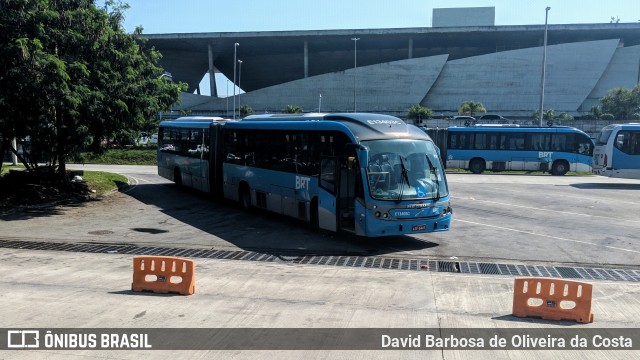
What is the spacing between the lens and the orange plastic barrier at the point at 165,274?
857 centimetres

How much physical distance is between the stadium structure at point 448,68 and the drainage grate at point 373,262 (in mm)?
60511

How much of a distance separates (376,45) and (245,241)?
73.8 meters

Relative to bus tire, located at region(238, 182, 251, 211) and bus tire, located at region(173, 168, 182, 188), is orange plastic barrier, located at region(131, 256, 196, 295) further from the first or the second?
bus tire, located at region(173, 168, 182, 188)

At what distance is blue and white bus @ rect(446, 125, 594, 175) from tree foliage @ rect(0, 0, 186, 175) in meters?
21.9

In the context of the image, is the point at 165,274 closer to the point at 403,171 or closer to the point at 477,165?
the point at 403,171

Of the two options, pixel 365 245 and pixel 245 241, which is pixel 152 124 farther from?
pixel 365 245

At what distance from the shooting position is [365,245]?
13.0 metres

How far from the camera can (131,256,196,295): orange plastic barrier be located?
8.57 meters

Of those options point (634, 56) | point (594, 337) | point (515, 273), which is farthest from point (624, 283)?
point (634, 56)

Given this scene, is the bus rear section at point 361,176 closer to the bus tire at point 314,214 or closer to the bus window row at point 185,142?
the bus tire at point 314,214

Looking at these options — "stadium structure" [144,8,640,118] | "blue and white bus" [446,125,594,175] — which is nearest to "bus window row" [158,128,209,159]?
"blue and white bus" [446,125,594,175]

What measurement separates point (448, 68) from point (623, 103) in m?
25.0

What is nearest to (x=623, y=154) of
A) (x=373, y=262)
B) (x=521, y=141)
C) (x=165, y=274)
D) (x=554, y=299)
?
(x=521, y=141)

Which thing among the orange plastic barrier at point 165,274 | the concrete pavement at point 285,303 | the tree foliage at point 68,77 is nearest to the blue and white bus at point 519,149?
the tree foliage at point 68,77
